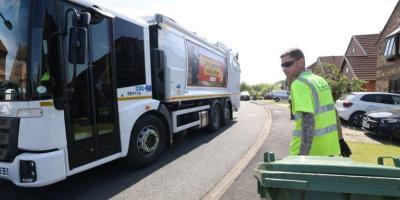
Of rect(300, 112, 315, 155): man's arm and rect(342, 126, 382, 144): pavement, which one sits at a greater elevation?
rect(300, 112, 315, 155): man's arm

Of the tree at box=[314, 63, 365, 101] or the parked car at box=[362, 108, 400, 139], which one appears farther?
the tree at box=[314, 63, 365, 101]

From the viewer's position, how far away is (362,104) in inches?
534

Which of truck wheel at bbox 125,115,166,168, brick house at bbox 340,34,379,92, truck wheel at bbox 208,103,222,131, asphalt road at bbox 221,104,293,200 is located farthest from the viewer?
brick house at bbox 340,34,379,92

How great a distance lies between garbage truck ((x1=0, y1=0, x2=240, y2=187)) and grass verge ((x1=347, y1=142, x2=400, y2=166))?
4198 millimetres

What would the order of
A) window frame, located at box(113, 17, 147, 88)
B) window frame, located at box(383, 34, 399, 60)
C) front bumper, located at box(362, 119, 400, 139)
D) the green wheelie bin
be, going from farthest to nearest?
window frame, located at box(383, 34, 399, 60)
front bumper, located at box(362, 119, 400, 139)
window frame, located at box(113, 17, 147, 88)
the green wheelie bin

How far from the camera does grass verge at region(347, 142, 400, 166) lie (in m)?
7.30

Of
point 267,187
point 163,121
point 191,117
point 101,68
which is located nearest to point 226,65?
point 191,117

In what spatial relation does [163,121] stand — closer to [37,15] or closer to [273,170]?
[37,15]

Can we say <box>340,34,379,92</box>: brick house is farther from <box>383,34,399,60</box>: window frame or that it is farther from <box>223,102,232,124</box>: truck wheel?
<box>223,102,232,124</box>: truck wheel

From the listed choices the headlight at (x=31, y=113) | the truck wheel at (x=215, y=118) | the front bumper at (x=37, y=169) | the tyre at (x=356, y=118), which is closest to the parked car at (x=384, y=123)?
the tyre at (x=356, y=118)

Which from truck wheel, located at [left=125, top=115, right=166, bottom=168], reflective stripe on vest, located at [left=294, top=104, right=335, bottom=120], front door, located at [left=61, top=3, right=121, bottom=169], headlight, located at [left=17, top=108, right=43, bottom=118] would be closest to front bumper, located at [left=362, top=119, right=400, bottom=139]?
truck wheel, located at [left=125, top=115, right=166, bottom=168]

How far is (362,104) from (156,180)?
1068 centimetres

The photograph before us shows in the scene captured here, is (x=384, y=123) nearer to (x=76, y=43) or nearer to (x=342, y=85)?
(x=76, y=43)

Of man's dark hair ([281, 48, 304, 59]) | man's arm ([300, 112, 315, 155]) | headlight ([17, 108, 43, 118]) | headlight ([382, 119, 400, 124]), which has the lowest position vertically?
headlight ([382, 119, 400, 124])
